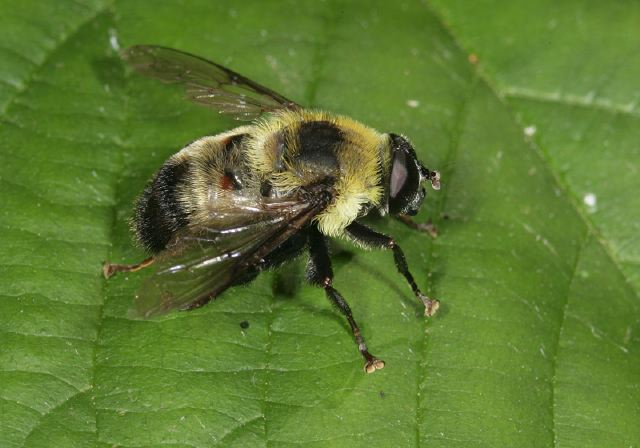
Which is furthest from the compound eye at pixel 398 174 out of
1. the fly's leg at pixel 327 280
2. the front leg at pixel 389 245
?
the fly's leg at pixel 327 280

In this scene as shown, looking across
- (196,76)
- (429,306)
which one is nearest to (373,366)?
(429,306)

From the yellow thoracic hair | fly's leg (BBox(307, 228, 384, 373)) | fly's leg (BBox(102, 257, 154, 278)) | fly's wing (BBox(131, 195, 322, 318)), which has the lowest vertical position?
fly's leg (BBox(102, 257, 154, 278))

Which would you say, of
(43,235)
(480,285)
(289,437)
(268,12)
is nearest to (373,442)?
(289,437)

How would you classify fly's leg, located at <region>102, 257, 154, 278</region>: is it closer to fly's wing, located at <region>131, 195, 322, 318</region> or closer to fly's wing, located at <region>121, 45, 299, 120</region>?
fly's wing, located at <region>131, 195, 322, 318</region>

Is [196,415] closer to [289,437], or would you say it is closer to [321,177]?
[289,437]

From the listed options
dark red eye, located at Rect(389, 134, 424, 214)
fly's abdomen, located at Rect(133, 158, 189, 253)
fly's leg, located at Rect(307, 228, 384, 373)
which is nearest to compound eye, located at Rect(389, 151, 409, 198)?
dark red eye, located at Rect(389, 134, 424, 214)

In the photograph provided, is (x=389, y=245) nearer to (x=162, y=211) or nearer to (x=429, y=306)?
(x=429, y=306)
